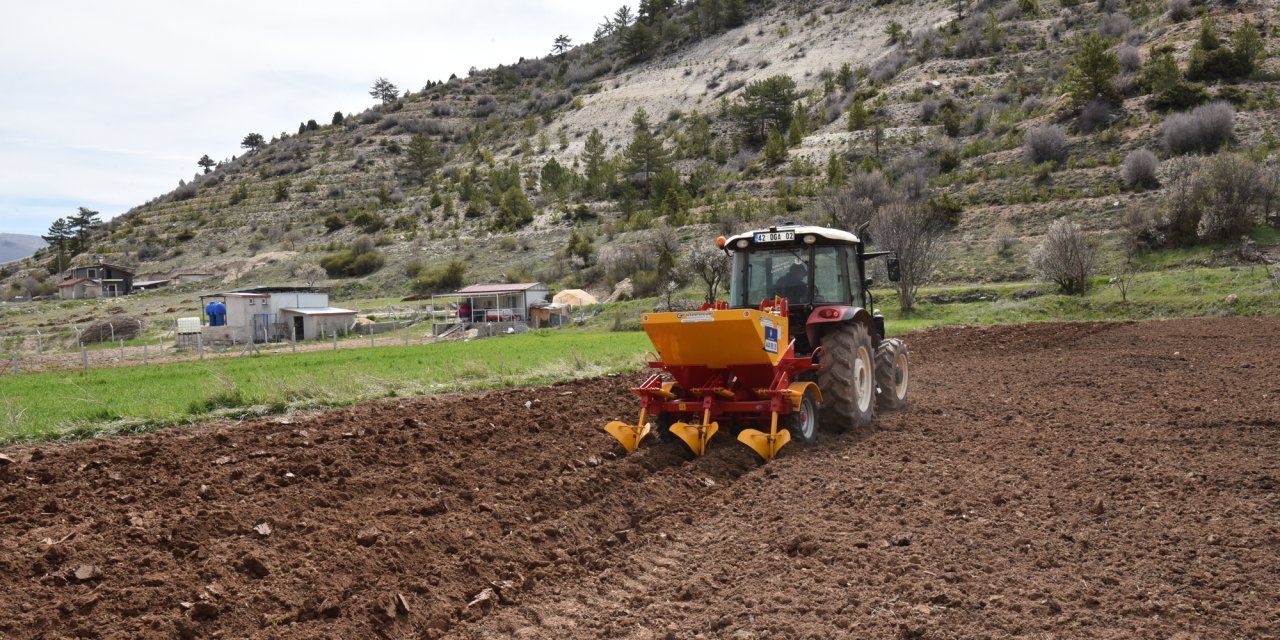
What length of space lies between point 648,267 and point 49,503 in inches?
1771

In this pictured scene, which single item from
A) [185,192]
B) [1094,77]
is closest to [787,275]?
[1094,77]

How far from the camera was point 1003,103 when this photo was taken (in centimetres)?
6100

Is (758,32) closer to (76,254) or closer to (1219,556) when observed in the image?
(76,254)

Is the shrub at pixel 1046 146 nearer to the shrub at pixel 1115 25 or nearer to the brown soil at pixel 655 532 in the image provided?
the shrub at pixel 1115 25

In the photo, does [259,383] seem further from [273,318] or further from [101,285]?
[101,285]

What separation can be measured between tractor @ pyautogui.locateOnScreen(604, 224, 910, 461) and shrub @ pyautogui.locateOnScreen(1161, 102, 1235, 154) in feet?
132

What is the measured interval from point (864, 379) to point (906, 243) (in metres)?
24.2

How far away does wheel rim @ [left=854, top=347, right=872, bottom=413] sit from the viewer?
1043 cm

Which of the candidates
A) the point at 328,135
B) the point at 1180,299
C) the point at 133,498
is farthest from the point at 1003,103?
the point at 328,135

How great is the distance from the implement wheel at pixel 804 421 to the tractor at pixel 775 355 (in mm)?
11

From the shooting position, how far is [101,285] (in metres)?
73.1

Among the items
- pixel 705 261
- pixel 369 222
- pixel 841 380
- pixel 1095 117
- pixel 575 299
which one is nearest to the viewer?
pixel 841 380

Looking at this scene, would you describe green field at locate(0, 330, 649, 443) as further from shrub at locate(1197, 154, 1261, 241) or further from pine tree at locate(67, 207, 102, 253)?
pine tree at locate(67, 207, 102, 253)

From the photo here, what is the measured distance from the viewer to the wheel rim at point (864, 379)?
10430 mm
